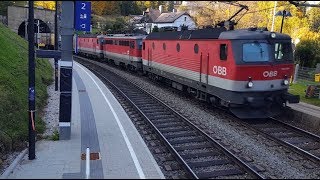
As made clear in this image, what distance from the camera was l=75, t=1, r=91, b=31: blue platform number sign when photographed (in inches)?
456

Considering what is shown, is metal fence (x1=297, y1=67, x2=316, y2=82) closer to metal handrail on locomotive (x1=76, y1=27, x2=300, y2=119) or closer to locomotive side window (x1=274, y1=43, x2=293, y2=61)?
metal handrail on locomotive (x1=76, y1=27, x2=300, y2=119)

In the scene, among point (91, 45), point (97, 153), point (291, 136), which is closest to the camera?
point (97, 153)

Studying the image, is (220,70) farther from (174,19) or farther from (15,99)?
(174,19)

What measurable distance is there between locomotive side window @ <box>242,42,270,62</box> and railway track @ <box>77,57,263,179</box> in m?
3.13

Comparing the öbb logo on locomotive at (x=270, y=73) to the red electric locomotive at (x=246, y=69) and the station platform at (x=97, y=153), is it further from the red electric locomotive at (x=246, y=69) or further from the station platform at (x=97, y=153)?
the station platform at (x=97, y=153)

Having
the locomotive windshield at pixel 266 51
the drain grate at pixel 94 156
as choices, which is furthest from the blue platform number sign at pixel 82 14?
the locomotive windshield at pixel 266 51

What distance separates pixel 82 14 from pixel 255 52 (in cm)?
625

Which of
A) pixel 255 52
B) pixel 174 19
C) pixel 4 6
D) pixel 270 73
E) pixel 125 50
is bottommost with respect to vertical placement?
pixel 270 73

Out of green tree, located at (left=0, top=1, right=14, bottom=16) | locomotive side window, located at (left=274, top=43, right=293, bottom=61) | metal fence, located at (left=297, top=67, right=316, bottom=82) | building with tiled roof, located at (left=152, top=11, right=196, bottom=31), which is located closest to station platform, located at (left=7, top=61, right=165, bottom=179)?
locomotive side window, located at (left=274, top=43, right=293, bottom=61)

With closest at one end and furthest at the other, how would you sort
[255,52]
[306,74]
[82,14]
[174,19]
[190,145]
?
[190,145] < [82,14] < [255,52] < [306,74] < [174,19]

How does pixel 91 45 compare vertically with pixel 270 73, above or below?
above

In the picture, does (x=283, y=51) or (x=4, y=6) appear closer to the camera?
(x=283, y=51)

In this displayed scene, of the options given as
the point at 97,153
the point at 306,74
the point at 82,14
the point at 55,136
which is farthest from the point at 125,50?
the point at 97,153

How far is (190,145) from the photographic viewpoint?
11.4 m
